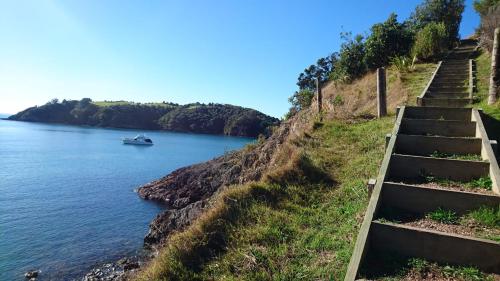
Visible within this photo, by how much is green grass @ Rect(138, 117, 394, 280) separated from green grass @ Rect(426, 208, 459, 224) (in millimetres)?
1083

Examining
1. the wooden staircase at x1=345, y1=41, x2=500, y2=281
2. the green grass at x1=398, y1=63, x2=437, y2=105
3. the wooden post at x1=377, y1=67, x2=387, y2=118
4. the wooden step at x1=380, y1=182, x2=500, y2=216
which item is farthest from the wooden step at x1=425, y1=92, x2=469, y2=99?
the wooden step at x1=380, y1=182, x2=500, y2=216

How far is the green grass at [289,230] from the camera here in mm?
4945

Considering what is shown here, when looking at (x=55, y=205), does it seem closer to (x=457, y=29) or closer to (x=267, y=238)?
(x=267, y=238)

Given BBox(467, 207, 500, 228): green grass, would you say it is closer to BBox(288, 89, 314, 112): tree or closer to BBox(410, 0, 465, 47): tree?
BBox(288, 89, 314, 112): tree

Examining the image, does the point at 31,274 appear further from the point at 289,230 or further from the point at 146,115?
the point at 146,115

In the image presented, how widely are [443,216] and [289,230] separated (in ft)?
7.78

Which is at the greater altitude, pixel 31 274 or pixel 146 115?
pixel 146 115

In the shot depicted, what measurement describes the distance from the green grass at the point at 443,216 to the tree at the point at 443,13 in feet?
86.3

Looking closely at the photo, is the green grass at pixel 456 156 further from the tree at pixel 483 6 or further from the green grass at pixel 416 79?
the tree at pixel 483 6

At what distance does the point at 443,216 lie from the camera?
15.0 feet

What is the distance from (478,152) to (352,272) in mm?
3894

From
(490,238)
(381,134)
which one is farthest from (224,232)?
(381,134)

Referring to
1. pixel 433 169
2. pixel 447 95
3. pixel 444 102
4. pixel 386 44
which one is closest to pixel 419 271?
pixel 433 169

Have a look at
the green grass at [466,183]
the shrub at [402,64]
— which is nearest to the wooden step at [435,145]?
the green grass at [466,183]
